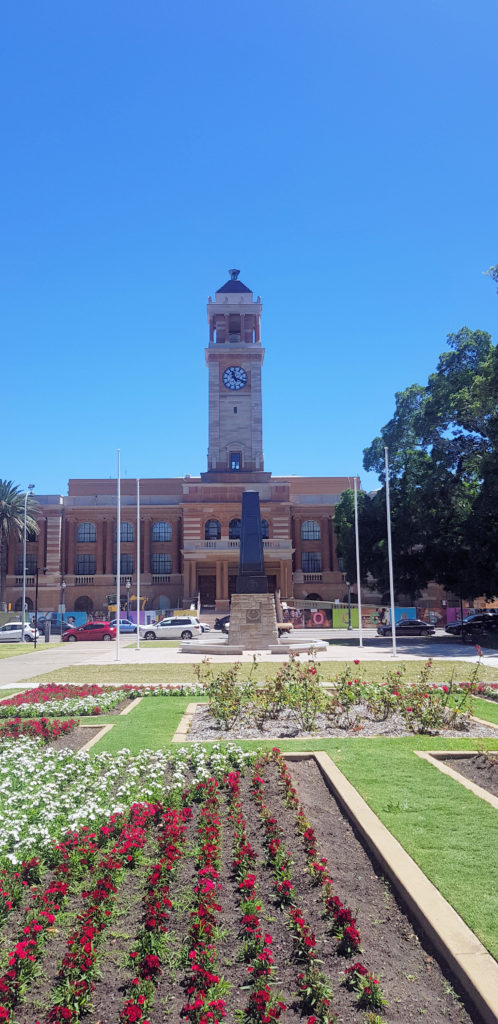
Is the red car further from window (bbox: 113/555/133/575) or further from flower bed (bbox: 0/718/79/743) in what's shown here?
flower bed (bbox: 0/718/79/743)

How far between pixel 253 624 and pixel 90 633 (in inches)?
617

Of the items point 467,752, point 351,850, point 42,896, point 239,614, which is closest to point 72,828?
point 42,896

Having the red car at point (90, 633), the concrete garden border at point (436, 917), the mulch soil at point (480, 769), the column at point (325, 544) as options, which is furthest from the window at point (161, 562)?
the concrete garden border at point (436, 917)

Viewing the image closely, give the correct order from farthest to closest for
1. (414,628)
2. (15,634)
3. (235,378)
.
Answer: (235,378), (15,634), (414,628)

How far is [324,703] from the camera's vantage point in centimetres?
1130

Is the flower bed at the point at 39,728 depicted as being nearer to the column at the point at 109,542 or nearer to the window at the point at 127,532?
the column at the point at 109,542

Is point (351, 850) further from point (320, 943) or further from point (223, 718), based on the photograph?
point (223, 718)

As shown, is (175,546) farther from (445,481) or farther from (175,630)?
(445,481)

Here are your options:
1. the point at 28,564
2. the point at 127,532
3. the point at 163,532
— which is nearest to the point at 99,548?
the point at 127,532

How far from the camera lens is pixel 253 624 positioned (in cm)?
2988

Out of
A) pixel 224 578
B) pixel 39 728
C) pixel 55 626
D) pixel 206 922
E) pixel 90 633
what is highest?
pixel 224 578

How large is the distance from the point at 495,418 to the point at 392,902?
27.4 metres

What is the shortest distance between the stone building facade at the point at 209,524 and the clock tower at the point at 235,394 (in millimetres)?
96

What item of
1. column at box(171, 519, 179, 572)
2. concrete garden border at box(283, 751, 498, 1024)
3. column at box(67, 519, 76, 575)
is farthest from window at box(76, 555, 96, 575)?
concrete garden border at box(283, 751, 498, 1024)
